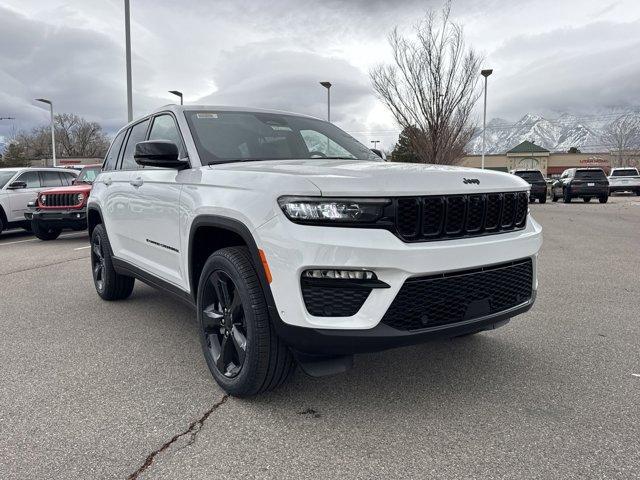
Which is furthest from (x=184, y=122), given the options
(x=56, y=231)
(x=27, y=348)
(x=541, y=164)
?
(x=541, y=164)

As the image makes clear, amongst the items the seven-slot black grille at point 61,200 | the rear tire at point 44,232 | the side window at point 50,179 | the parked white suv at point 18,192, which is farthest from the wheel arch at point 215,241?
the side window at point 50,179

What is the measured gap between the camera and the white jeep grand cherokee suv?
2473 millimetres

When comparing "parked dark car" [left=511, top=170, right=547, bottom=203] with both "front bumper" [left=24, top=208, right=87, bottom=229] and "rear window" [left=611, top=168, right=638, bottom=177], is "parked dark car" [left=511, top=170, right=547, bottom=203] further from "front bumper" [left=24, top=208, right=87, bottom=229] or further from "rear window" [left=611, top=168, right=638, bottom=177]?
"front bumper" [left=24, top=208, right=87, bottom=229]

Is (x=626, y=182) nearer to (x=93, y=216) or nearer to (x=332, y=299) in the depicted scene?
(x=93, y=216)

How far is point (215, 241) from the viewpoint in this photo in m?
3.33

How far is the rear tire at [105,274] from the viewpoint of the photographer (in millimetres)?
5254

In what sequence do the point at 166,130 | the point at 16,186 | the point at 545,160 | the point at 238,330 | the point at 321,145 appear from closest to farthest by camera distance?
the point at 238,330
the point at 166,130
the point at 321,145
the point at 16,186
the point at 545,160

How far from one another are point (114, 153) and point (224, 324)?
10.6 ft

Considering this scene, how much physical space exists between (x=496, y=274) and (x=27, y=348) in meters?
A: 3.48

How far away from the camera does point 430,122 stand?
17.4 metres

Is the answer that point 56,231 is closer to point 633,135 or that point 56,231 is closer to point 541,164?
point 541,164

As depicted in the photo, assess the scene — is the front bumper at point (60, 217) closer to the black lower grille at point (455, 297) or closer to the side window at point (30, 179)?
the side window at point (30, 179)

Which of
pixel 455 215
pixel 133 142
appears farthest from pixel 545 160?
pixel 455 215

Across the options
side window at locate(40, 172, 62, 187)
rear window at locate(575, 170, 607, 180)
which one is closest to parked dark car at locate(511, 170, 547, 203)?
rear window at locate(575, 170, 607, 180)
